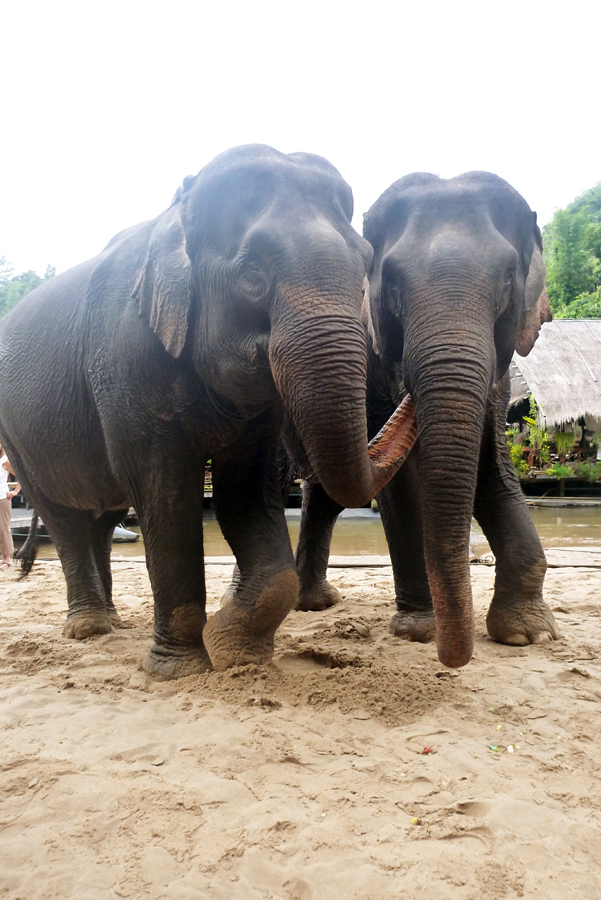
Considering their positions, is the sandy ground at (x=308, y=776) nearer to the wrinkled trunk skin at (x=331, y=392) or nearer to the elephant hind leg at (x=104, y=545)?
the wrinkled trunk skin at (x=331, y=392)

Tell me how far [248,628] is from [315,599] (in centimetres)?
205

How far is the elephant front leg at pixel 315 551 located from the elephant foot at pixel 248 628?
195 centimetres

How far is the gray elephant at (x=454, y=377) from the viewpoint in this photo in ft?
10.3

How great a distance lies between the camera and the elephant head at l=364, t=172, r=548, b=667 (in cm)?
311

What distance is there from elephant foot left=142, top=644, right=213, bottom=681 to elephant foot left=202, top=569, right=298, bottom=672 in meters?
0.05

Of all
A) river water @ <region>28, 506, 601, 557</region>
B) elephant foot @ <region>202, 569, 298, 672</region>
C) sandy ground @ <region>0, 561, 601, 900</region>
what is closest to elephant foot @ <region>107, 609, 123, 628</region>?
sandy ground @ <region>0, 561, 601, 900</region>

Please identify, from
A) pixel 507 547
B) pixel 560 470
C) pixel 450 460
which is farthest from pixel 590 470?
pixel 450 460

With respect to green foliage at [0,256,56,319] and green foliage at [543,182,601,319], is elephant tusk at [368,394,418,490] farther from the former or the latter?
green foliage at [0,256,56,319]

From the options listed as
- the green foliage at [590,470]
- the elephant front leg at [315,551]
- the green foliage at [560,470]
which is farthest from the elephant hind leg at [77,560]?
the green foliage at [590,470]

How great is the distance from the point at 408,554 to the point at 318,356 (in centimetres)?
207

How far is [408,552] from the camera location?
457cm

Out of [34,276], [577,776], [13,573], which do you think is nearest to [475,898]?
[577,776]

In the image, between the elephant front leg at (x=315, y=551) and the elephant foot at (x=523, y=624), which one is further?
the elephant front leg at (x=315, y=551)

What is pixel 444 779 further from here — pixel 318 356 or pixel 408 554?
pixel 408 554
